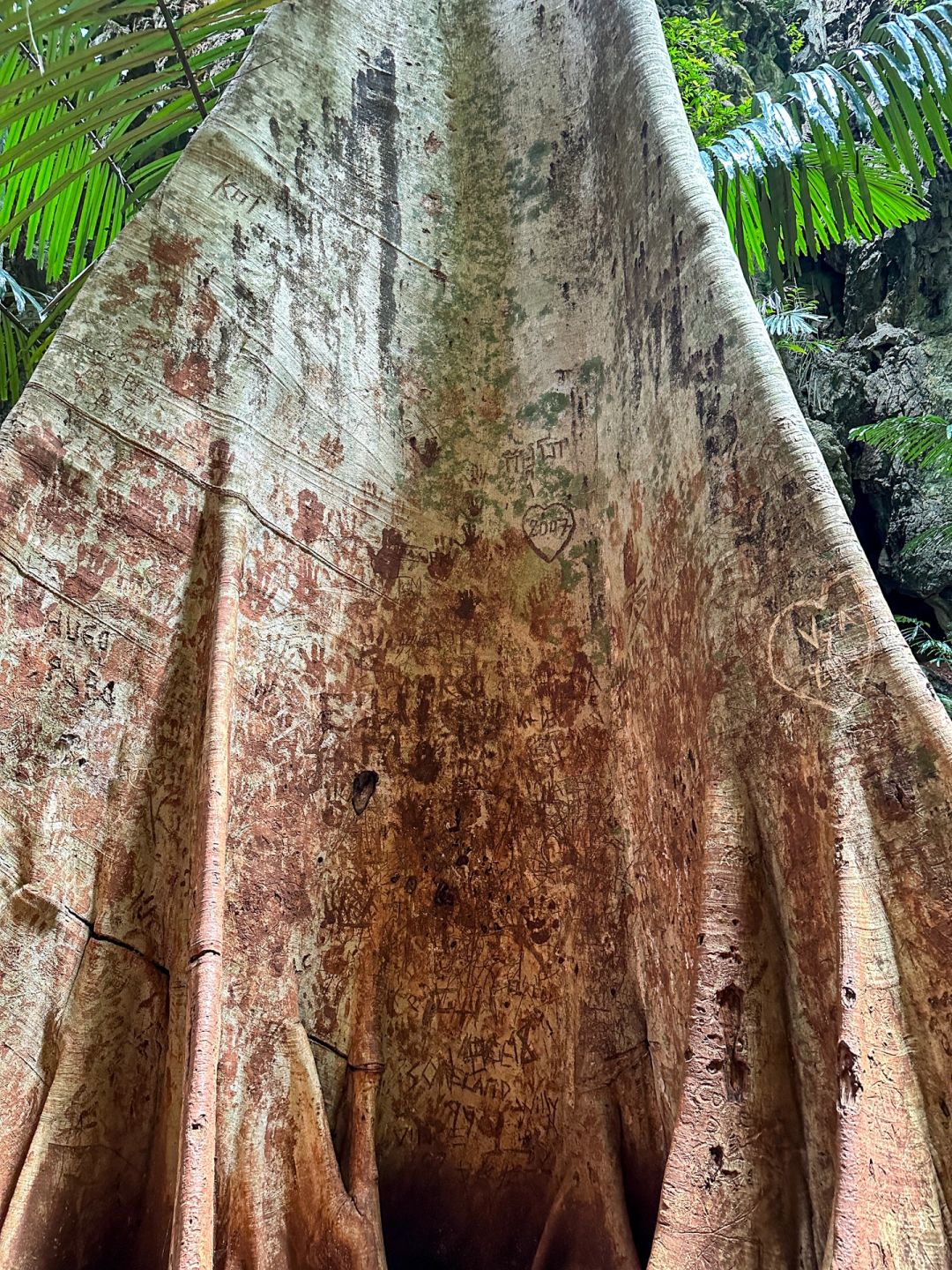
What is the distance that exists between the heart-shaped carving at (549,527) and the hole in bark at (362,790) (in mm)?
656

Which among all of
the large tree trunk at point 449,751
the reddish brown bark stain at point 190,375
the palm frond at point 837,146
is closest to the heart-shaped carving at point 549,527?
the large tree trunk at point 449,751

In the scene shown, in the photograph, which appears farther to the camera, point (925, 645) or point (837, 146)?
point (925, 645)

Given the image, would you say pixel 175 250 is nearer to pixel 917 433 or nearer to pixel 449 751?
pixel 449 751

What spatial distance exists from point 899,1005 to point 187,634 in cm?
144

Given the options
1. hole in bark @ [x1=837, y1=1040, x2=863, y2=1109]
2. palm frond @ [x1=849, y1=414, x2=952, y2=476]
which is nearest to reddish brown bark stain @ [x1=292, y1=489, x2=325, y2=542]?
hole in bark @ [x1=837, y1=1040, x2=863, y2=1109]

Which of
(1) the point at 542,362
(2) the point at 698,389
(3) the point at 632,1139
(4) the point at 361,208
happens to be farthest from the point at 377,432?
(3) the point at 632,1139

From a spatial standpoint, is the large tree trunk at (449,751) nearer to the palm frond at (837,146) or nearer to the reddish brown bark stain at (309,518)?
the reddish brown bark stain at (309,518)

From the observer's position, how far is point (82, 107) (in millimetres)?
1872

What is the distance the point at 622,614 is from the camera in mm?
2102

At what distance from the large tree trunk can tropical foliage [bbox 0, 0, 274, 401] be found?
0.19m

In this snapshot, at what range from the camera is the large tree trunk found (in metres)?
1.45

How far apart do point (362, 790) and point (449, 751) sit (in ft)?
0.70

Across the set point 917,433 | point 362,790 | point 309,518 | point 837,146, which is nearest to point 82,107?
point 309,518

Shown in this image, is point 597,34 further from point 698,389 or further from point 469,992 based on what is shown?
point 469,992
